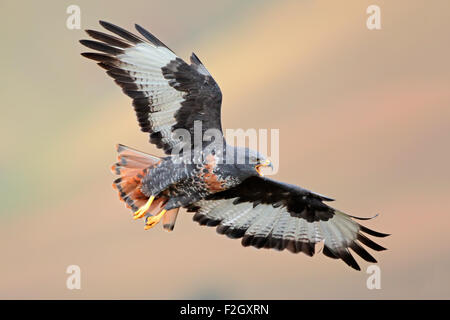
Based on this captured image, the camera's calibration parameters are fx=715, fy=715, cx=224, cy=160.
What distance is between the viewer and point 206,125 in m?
8.38

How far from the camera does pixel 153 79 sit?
852cm

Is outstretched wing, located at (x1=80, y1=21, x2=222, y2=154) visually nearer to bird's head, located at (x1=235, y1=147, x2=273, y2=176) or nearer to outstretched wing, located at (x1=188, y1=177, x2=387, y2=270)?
bird's head, located at (x1=235, y1=147, x2=273, y2=176)

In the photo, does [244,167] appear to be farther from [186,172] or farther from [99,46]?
[99,46]

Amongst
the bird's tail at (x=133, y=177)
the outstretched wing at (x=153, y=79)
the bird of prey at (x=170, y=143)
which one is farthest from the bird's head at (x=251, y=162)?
the bird's tail at (x=133, y=177)

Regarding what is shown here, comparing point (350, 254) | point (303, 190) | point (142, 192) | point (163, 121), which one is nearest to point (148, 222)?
point (142, 192)

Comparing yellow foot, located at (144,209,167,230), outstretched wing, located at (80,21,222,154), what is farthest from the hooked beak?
yellow foot, located at (144,209,167,230)

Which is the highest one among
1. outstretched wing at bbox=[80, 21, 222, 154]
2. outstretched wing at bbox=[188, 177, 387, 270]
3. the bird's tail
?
outstretched wing at bbox=[80, 21, 222, 154]

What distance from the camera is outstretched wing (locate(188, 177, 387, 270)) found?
9227 millimetres

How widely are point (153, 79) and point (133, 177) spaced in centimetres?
119

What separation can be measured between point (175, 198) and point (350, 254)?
2.51 meters

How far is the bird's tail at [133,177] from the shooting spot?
28.1 feet

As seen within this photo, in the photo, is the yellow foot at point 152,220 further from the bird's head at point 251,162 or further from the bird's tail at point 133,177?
the bird's head at point 251,162

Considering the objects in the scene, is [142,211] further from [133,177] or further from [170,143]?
[170,143]

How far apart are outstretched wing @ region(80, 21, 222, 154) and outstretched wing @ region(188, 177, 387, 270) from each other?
1.24m
